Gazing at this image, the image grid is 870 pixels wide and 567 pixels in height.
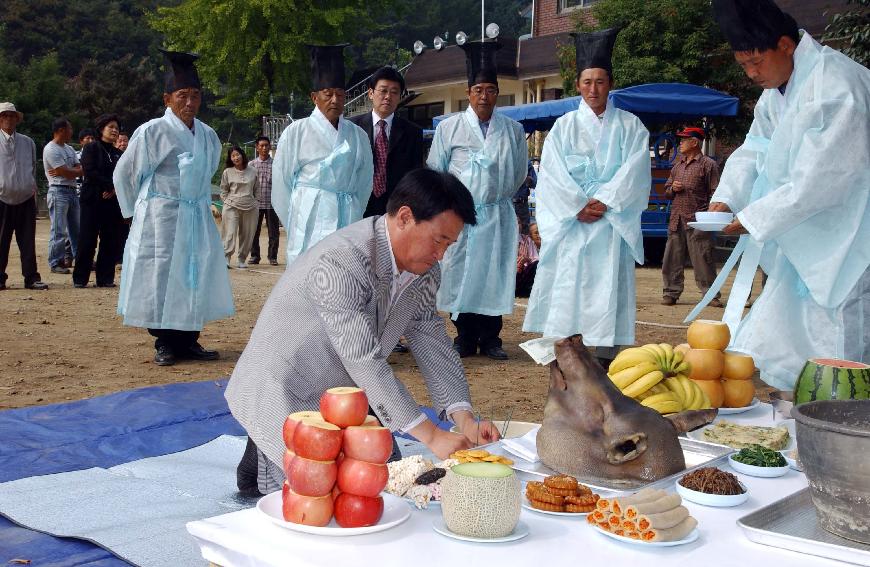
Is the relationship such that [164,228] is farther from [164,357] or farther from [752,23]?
[752,23]

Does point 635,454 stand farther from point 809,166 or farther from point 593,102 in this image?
point 593,102

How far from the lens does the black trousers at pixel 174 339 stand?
6.54 metres

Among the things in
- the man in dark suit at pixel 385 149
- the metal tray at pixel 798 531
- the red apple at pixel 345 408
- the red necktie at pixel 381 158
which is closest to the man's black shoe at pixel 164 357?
the man in dark suit at pixel 385 149

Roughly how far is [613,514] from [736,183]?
7.94 ft

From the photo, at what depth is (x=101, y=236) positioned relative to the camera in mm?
10531

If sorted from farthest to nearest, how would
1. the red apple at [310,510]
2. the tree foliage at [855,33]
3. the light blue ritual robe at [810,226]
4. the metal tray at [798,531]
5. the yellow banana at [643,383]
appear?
the tree foliage at [855,33]
the light blue ritual robe at [810,226]
the yellow banana at [643,383]
the red apple at [310,510]
the metal tray at [798,531]

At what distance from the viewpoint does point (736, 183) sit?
3.83m

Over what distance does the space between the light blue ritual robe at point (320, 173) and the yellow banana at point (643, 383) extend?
373 centimetres

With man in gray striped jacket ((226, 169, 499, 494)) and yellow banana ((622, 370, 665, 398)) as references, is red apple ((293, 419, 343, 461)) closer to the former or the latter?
man in gray striped jacket ((226, 169, 499, 494))

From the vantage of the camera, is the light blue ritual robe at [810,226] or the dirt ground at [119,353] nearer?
the light blue ritual robe at [810,226]

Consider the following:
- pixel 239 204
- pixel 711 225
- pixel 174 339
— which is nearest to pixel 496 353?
pixel 174 339

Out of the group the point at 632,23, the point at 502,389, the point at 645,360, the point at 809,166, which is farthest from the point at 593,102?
the point at 632,23

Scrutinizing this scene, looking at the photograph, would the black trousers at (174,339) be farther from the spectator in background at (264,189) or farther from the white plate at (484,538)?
the spectator in background at (264,189)

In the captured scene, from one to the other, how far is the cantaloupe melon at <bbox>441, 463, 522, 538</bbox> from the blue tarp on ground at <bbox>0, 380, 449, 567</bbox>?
2.14 m
